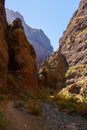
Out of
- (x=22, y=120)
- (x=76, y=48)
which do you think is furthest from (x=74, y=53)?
(x=22, y=120)

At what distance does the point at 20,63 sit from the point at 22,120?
16747mm

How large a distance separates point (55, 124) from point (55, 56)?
83.2 meters

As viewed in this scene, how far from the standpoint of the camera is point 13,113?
57.7 ft

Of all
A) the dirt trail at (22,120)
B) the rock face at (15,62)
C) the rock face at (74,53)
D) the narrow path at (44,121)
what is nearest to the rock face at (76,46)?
the rock face at (74,53)

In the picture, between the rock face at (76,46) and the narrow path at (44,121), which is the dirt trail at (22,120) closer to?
the narrow path at (44,121)

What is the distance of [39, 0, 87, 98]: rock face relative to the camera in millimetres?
85125

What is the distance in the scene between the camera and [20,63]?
32531 millimetres

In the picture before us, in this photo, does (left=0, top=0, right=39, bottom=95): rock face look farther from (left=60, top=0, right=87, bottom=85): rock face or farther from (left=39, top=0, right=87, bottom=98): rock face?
(left=60, top=0, right=87, bottom=85): rock face

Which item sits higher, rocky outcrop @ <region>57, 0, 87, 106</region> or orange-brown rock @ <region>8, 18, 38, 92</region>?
rocky outcrop @ <region>57, 0, 87, 106</region>

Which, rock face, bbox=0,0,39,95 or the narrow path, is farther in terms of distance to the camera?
rock face, bbox=0,0,39,95

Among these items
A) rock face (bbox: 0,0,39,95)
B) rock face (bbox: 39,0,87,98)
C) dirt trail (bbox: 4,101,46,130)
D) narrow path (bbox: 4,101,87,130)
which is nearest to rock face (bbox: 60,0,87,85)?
rock face (bbox: 39,0,87,98)

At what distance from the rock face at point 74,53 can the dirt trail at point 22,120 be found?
45.7m

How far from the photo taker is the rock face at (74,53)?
8512 cm

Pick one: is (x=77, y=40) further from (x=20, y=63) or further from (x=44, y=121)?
(x=44, y=121)
